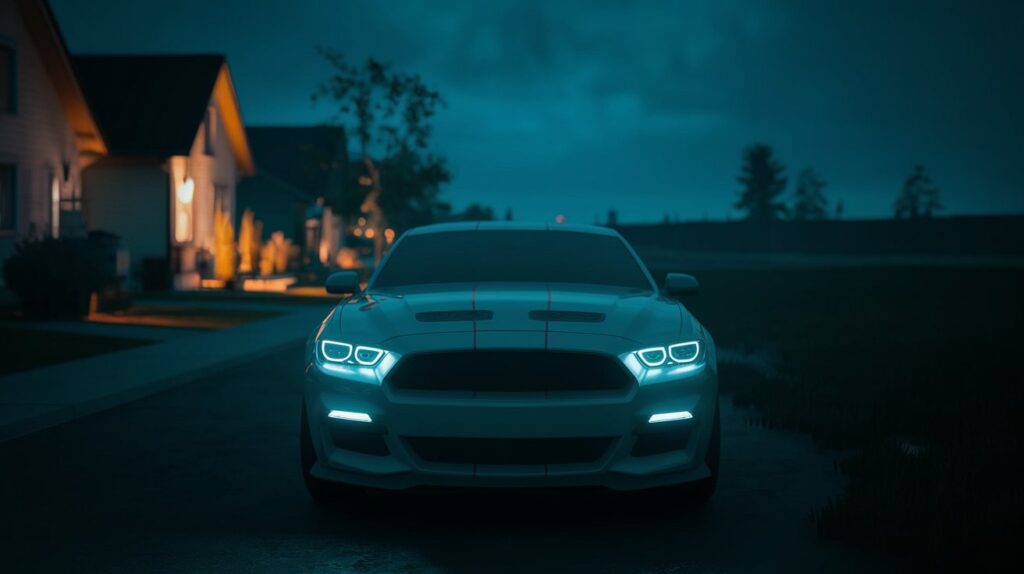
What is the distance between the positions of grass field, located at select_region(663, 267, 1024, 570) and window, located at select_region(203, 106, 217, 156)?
15.7 metres

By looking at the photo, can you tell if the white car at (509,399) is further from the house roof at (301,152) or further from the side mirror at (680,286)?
the house roof at (301,152)

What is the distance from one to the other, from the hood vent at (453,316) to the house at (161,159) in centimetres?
2383

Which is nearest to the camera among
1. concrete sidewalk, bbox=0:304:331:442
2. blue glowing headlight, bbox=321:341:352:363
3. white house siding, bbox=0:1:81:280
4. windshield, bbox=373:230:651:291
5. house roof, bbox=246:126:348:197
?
blue glowing headlight, bbox=321:341:352:363

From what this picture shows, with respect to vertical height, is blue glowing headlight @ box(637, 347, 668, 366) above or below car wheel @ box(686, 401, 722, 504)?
above

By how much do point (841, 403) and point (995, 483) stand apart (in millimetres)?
3449

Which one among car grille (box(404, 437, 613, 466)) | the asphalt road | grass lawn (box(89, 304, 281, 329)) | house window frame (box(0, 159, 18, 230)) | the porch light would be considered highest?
the porch light

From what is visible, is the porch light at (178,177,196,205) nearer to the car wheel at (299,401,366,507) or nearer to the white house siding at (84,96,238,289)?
the white house siding at (84,96,238,289)

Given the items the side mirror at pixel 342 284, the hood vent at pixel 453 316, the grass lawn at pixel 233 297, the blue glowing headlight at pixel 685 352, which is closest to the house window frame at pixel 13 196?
the grass lawn at pixel 233 297

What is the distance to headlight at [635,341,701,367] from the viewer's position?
18.8 ft

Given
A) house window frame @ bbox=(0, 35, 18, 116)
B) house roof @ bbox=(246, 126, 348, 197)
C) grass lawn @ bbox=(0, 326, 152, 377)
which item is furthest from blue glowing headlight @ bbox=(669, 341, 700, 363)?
house roof @ bbox=(246, 126, 348, 197)

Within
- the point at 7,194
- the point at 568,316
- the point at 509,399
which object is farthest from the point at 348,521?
the point at 7,194

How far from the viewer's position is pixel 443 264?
763 centimetres

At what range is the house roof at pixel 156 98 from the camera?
29625mm

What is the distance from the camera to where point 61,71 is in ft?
79.7
